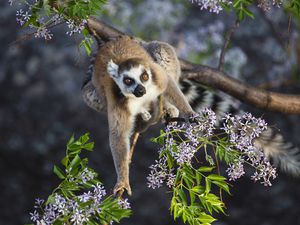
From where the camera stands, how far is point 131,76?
15.6ft

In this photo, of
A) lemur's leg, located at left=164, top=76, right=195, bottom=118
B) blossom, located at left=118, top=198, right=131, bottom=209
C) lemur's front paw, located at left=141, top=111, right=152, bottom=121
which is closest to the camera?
blossom, located at left=118, top=198, right=131, bottom=209

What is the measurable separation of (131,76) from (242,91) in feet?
3.53

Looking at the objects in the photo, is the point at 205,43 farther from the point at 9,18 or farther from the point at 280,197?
the point at 9,18

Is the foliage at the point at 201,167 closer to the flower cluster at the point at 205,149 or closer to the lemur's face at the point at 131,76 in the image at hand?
the flower cluster at the point at 205,149

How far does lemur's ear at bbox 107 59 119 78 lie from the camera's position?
4.77 meters

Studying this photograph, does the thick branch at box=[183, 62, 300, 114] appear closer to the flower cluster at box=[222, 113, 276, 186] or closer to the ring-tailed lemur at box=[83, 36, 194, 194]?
the ring-tailed lemur at box=[83, 36, 194, 194]

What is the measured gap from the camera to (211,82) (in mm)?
5332

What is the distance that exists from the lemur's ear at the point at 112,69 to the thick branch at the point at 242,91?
47 cm

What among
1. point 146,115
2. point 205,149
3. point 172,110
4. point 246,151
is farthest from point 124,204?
point 172,110

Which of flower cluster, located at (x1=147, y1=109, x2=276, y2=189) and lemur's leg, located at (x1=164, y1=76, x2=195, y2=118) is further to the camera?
lemur's leg, located at (x1=164, y1=76, x2=195, y2=118)

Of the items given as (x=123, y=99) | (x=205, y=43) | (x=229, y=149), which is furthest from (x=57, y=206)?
(x=205, y=43)

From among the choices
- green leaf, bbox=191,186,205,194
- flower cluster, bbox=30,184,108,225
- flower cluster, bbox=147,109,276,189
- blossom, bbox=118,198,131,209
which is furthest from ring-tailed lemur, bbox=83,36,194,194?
flower cluster, bbox=30,184,108,225

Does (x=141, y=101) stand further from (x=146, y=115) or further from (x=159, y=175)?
(x=159, y=175)

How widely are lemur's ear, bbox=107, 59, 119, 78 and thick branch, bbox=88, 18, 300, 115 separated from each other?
0.47 m
